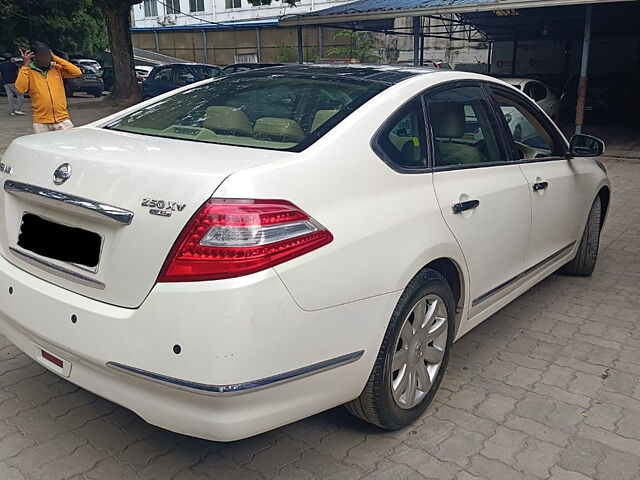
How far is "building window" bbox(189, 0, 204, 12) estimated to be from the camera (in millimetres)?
40594

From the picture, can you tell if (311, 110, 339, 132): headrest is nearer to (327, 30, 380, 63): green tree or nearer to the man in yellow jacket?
the man in yellow jacket

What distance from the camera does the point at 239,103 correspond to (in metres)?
2.99

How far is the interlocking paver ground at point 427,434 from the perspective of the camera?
2479mm

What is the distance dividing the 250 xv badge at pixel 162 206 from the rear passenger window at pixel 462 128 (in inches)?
52.3

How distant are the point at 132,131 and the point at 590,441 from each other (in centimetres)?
253

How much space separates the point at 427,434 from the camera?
9.03 feet

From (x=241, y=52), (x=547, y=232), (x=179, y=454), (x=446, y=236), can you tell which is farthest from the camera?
(x=241, y=52)

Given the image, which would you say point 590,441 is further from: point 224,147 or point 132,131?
point 132,131

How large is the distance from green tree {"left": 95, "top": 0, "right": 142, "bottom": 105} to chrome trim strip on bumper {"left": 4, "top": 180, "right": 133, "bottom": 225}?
1814 centimetres

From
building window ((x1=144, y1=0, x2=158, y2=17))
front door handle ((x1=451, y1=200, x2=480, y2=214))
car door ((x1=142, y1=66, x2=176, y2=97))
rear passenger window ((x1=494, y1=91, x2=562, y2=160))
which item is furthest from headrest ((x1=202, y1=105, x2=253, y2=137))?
building window ((x1=144, y1=0, x2=158, y2=17))

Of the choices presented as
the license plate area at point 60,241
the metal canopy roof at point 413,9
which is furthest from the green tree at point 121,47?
the license plate area at point 60,241

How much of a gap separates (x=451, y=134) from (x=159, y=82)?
15797 mm

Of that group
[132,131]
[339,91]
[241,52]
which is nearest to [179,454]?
[132,131]

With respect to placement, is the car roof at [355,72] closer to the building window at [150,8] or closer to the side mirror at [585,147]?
the side mirror at [585,147]
